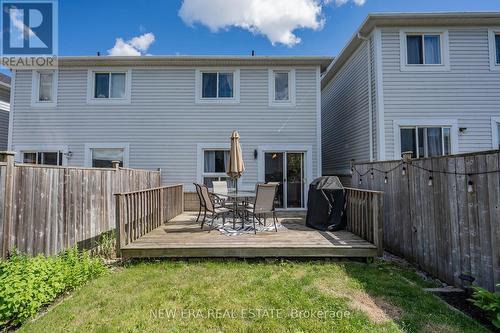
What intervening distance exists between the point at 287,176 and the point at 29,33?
9.68 meters

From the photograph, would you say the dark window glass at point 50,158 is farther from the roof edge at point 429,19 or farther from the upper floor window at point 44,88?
the roof edge at point 429,19

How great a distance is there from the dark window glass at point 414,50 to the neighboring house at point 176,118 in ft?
8.82

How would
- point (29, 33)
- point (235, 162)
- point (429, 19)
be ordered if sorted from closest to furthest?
point (235, 162) < point (429, 19) < point (29, 33)

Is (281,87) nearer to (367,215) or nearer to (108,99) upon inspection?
(367,215)

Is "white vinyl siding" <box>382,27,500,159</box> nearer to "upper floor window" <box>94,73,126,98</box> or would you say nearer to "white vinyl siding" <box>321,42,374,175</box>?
"white vinyl siding" <box>321,42,374,175</box>

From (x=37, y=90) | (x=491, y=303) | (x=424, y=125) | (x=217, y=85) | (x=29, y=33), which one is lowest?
(x=491, y=303)

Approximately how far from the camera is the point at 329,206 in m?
5.72

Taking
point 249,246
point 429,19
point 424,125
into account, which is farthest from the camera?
point 424,125

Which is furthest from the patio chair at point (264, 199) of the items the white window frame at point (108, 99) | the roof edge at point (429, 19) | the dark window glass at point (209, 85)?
the white window frame at point (108, 99)

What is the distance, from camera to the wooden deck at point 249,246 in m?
4.41

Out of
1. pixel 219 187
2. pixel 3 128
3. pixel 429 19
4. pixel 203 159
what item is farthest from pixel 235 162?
pixel 3 128

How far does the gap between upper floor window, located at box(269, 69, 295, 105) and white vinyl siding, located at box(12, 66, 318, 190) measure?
0.18 metres

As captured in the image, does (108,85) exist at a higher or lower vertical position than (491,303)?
higher

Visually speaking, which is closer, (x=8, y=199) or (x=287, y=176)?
(x=8, y=199)
